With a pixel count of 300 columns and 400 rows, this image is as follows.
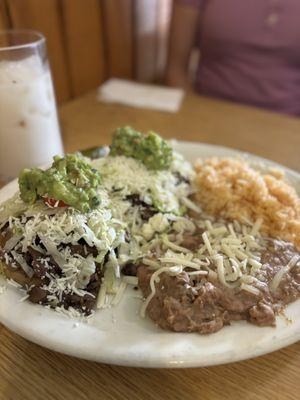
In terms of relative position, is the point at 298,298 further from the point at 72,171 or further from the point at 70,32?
the point at 70,32

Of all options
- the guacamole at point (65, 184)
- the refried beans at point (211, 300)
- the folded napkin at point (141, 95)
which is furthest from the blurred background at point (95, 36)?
the refried beans at point (211, 300)

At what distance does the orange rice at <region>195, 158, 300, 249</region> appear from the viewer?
3.47ft

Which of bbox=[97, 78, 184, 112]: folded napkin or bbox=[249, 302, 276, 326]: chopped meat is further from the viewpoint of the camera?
bbox=[97, 78, 184, 112]: folded napkin

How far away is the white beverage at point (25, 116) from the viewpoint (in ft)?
4.11

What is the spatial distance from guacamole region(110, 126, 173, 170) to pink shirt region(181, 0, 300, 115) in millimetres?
1121

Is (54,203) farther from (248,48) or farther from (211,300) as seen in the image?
(248,48)

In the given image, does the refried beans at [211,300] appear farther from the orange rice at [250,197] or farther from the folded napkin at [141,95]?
the folded napkin at [141,95]

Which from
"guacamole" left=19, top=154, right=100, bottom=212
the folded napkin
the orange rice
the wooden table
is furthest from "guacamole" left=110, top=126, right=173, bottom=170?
the folded napkin

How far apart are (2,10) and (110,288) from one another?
144cm

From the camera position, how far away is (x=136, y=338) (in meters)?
0.79

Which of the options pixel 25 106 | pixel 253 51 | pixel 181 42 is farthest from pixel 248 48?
pixel 25 106

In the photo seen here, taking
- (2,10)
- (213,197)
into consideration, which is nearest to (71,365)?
(213,197)

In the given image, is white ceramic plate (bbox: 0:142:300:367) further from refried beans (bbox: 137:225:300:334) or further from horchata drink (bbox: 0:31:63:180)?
horchata drink (bbox: 0:31:63:180)

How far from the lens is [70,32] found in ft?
6.88
